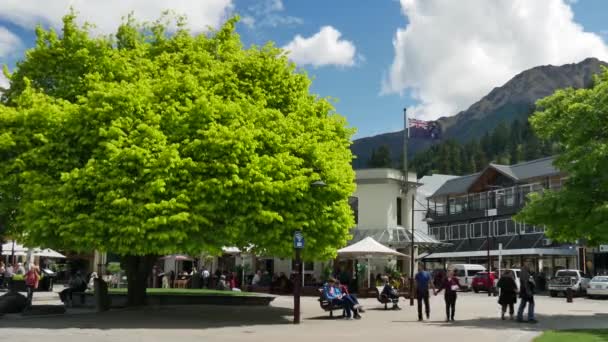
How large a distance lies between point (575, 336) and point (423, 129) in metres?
29.3

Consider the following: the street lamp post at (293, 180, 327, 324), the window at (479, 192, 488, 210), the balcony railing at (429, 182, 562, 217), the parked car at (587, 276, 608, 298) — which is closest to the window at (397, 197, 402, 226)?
the parked car at (587, 276, 608, 298)

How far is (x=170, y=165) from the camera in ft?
59.9

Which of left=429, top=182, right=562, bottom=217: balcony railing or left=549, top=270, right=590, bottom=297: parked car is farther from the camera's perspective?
left=429, top=182, right=562, bottom=217: balcony railing

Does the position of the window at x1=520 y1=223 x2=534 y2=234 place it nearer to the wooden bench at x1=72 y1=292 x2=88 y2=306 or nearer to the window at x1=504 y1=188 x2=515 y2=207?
the window at x1=504 y1=188 x2=515 y2=207

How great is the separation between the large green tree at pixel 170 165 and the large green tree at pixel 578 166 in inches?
267

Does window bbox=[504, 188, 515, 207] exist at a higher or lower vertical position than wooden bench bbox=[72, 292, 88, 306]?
higher

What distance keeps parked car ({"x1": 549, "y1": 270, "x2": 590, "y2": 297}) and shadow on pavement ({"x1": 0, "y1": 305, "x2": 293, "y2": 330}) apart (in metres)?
24.2

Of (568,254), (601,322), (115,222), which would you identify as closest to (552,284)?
(568,254)

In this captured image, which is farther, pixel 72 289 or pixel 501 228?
pixel 501 228

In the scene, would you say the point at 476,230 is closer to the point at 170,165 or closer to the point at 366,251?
the point at 366,251

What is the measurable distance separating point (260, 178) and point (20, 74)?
10846 millimetres

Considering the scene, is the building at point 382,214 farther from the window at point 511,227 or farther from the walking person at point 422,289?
the walking person at point 422,289

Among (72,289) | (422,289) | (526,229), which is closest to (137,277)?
(72,289)

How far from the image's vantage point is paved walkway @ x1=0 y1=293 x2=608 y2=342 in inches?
621
